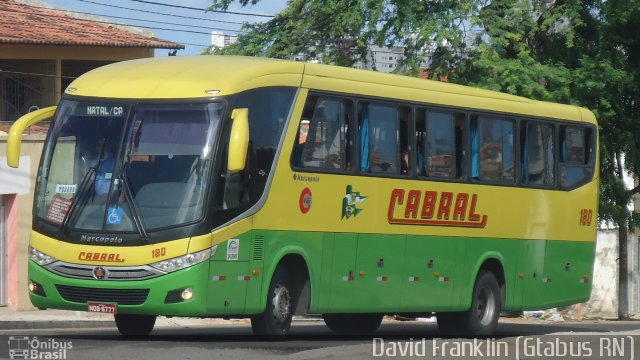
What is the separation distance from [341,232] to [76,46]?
65.8 ft

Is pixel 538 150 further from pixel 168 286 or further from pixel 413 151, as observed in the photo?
pixel 168 286

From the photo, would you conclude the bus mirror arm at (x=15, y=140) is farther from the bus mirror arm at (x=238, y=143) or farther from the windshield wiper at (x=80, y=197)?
the bus mirror arm at (x=238, y=143)

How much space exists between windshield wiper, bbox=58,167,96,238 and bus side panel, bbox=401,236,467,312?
521 cm

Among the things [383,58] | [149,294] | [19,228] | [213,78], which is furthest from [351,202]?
[383,58]

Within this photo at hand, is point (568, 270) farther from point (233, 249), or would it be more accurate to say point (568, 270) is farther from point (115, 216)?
point (115, 216)

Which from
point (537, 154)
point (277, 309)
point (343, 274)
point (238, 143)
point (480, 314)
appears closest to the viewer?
point (238, 143)

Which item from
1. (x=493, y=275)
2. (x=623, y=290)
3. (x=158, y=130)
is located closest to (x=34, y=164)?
(x=493, y=275)

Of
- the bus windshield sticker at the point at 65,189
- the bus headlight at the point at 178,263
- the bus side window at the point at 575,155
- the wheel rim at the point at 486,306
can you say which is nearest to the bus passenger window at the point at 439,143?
the wheel rim at the point at 486,306

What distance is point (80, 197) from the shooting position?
15.3 m

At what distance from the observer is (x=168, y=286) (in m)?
14.8

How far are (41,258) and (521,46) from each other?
1802 cm

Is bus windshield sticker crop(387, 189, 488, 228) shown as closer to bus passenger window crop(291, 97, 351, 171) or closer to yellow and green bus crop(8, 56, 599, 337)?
yellow and green bus crop(8, 56, 599, 337)

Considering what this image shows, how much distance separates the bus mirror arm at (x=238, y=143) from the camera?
47.9 ft

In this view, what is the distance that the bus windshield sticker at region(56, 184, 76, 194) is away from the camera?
50.4ft
